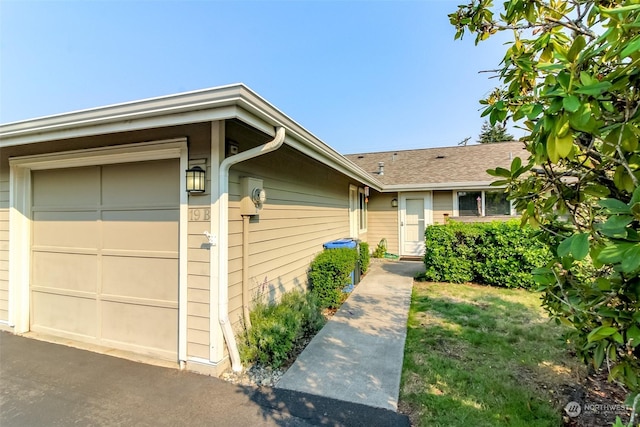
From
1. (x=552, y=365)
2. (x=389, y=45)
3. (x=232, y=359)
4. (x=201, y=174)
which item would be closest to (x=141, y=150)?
(x=201, y=174)

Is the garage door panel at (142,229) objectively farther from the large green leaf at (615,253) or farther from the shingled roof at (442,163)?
the shingled roof at (442,163)

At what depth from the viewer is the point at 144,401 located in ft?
8.59

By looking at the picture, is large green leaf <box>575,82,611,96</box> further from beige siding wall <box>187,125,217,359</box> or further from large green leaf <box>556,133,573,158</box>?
beige siding wall <box>187,125,217,359</box>

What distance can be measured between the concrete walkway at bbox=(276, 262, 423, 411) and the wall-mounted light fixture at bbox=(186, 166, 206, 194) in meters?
2.10

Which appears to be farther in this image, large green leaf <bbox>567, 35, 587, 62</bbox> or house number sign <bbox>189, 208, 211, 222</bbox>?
house number sign <bbox>189, 208, 211, 222</bbox>

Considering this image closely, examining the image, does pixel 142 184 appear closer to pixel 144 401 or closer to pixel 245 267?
pixel 245 267

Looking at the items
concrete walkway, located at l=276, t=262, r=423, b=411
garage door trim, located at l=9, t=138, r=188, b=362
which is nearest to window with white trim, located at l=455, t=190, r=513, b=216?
concrete walkway, located at l=276, t=262, r=423, b=411

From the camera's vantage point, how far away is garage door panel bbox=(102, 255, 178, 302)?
10.9 feet

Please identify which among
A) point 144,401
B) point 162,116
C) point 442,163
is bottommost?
point 144,401

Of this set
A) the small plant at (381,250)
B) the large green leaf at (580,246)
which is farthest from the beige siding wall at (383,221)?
the large green leaf at (580,246)

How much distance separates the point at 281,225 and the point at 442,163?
362 inches

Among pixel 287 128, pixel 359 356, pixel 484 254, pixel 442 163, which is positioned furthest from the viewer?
pixel 442 163

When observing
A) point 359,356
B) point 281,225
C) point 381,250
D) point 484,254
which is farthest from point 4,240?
point 381,250

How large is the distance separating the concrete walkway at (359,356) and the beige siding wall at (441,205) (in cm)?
535
